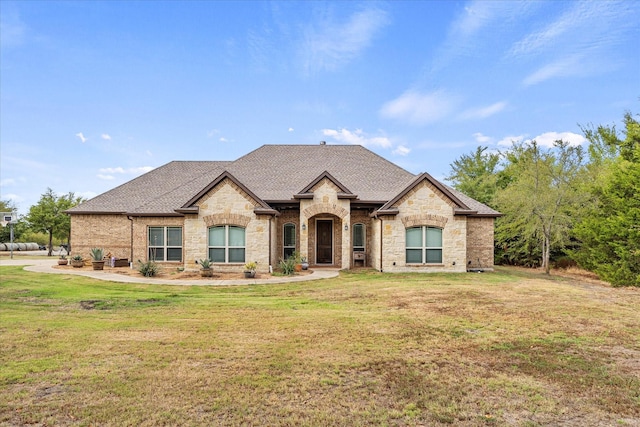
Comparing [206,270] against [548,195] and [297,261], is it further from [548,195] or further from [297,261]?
[548,195]

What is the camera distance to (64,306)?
9.96 meters

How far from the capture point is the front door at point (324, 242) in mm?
21297

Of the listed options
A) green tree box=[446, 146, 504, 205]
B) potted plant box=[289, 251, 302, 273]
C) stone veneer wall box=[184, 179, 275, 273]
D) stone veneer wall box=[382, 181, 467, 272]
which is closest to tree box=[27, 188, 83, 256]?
stone veneer wall box=[184, 179, 275, 273]

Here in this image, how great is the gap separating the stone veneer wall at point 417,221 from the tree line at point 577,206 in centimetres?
697

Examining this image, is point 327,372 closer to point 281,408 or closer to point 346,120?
point 281,408

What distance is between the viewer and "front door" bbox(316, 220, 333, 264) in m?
21.3

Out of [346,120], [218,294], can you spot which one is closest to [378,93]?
[346,120]

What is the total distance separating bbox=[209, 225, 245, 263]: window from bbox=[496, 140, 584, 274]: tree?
17.8 meters

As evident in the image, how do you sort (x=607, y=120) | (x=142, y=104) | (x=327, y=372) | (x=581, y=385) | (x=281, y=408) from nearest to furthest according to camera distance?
(x=281, y=408) < (x=581, y=385) < (x=327, y=372) < (x=142, y=104) < (x=607, y=120)

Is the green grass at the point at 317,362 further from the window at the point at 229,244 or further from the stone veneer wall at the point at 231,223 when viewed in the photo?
the window at the point at 229,244

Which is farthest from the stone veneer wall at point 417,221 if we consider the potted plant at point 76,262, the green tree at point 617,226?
the potted plant at point 76,262

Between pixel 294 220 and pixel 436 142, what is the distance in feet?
59.5

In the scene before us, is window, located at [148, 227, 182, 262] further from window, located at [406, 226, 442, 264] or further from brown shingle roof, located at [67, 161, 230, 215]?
window, located at [406, 226, 442, 264]

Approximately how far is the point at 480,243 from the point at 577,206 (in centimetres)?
679
